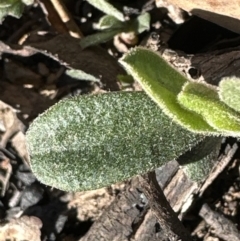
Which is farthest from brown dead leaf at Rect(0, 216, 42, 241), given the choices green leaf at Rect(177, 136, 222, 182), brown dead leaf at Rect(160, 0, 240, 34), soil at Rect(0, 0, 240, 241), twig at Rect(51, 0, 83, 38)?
brown dead leaf at Rect(160, 0, 240, 34)

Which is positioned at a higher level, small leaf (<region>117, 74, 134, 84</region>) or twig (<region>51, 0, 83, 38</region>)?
twig (<region>51, 0, 83, 38</region>)

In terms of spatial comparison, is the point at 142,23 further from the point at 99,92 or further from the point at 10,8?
the point at 10,8

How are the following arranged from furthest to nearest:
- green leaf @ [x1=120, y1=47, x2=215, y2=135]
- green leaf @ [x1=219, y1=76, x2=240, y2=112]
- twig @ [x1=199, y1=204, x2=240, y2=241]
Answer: twig @ [x1=199, y1=204, x2=240, y2=241] → green leaf @ [x1=120, y1=47, x2=215, y2=135] → green leaf @ [x1=219, y1=76, x2=240, y2=112]

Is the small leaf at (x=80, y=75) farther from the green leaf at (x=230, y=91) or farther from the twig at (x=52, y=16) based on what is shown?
the green leaf at (x=230, y=91)

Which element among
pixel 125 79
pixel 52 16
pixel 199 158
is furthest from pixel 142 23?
pixel 199 158

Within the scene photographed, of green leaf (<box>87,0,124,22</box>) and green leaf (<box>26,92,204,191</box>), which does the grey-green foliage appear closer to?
green leaf (<box>87,0,124,22</box>)

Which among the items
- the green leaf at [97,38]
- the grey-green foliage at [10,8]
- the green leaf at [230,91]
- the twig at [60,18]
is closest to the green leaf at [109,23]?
the green leaf at [97,38]
